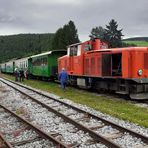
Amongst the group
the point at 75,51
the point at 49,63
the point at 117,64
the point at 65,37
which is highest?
the point at 65,37

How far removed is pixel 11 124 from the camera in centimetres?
1146

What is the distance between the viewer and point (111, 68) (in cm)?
1878

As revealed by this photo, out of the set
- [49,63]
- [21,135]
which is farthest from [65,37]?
[21,135]

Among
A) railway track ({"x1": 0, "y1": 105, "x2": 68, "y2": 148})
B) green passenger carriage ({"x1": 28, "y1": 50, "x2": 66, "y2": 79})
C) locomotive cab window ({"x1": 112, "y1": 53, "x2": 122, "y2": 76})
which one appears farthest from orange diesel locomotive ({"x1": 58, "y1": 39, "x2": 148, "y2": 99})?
green passenger carriage ({"x1": 28, "y1": 50, "x2": 66, "y2": 79})

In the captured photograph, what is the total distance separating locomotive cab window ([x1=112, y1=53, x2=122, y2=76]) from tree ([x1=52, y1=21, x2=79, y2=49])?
238 ft

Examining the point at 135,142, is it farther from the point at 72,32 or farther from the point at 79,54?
the point at 72,32

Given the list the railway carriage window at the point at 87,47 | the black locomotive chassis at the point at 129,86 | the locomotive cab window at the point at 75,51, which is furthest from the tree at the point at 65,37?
the black locomotive chassis at the point at 129,86

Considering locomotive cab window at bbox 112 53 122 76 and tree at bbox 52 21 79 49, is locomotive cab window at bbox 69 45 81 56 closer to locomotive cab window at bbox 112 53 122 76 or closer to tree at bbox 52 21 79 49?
locomotive cab window at bbox 112 53 122 76

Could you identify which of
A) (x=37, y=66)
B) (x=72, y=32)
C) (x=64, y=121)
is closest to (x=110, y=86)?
(x=64, y=121)

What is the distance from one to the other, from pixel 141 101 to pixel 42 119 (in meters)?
6.36

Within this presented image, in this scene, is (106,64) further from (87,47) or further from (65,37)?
(65,37)

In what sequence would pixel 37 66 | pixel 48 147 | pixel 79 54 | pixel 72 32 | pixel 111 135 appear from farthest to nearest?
pixel 72 32, pixel 37 66, pixel 79 54, pixel 111 135, pixel 48 147

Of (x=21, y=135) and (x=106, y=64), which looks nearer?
(x=21, y=135)

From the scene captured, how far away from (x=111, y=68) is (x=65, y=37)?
76931mm
